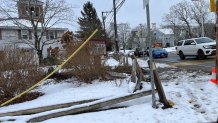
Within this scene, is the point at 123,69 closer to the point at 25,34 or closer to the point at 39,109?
the point at 39,109

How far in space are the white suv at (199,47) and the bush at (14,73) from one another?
55.8ft

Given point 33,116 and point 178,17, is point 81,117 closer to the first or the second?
point 33,116

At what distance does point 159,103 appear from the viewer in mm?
8258

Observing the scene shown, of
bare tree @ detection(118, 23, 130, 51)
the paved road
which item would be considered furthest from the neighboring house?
bare tree @ detection(118, 23, 130, 51)

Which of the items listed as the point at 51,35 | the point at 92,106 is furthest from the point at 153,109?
the point at 51,35

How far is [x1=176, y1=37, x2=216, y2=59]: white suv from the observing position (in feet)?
82.0

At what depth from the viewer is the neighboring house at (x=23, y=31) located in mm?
31859

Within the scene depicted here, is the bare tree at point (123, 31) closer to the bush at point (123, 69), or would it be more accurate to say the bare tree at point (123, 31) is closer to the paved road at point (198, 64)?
the paved road at point (198, 64)

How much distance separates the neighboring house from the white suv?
10.7 metres

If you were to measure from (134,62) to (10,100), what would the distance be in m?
3.91

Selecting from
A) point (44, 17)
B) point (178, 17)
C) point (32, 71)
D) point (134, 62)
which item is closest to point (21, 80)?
point (32, 71)

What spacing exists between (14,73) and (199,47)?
18069 mm

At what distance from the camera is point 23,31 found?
4438cm

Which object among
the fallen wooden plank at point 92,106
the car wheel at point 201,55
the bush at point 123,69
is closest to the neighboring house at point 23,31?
the bush at point 123,69
